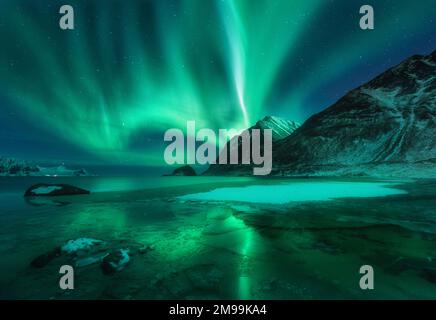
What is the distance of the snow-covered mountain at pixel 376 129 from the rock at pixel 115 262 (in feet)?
281

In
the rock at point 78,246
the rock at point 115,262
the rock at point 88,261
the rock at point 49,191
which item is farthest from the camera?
the rock at point 49,191

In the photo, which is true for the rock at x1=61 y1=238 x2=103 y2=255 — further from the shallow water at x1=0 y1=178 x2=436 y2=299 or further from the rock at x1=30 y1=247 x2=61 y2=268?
the shallow water at x1=0 y1=178 x2=436 y2=299

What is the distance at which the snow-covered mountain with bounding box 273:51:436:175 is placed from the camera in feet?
271

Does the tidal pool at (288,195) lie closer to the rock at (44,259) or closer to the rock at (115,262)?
the rock at (115,262)

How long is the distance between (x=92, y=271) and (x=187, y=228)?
15.5 ft

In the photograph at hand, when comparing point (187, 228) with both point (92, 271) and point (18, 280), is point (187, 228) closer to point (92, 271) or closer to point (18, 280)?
point (92, 271)

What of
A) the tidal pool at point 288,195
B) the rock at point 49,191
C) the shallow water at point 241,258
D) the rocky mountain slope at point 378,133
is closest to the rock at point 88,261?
the shallow water at point 241,258

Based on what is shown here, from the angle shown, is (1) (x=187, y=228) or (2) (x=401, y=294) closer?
(2) (x=401, y=294)

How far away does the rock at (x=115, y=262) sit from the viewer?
5660 mm

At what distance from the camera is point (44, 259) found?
6.41 meters

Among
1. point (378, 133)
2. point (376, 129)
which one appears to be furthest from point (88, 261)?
point (376, 129)
